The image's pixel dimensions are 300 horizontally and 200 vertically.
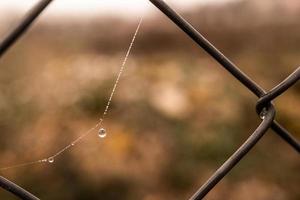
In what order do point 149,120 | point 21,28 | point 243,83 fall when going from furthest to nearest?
point 149,120 < point 243,83 < point 21,28

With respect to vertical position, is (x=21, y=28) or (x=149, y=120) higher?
(x=21, y=28)

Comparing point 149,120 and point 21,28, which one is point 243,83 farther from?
point 149,120

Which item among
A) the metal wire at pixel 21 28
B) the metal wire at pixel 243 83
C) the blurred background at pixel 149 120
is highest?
the metal wire at pixel 21 28

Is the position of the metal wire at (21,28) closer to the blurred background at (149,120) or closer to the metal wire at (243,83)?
the metal wire at (243,83)

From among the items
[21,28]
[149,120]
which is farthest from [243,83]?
[149,120]

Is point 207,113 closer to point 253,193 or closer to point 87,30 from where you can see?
point 253,193

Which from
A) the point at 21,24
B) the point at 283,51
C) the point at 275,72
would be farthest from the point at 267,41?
the point at 21,24

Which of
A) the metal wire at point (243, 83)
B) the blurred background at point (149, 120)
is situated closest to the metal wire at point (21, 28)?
the metal wire at point (243, 83)

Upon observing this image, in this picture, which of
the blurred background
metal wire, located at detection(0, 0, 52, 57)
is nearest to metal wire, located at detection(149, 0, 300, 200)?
metal wire, located at detection(0, 0, 52, 57)
